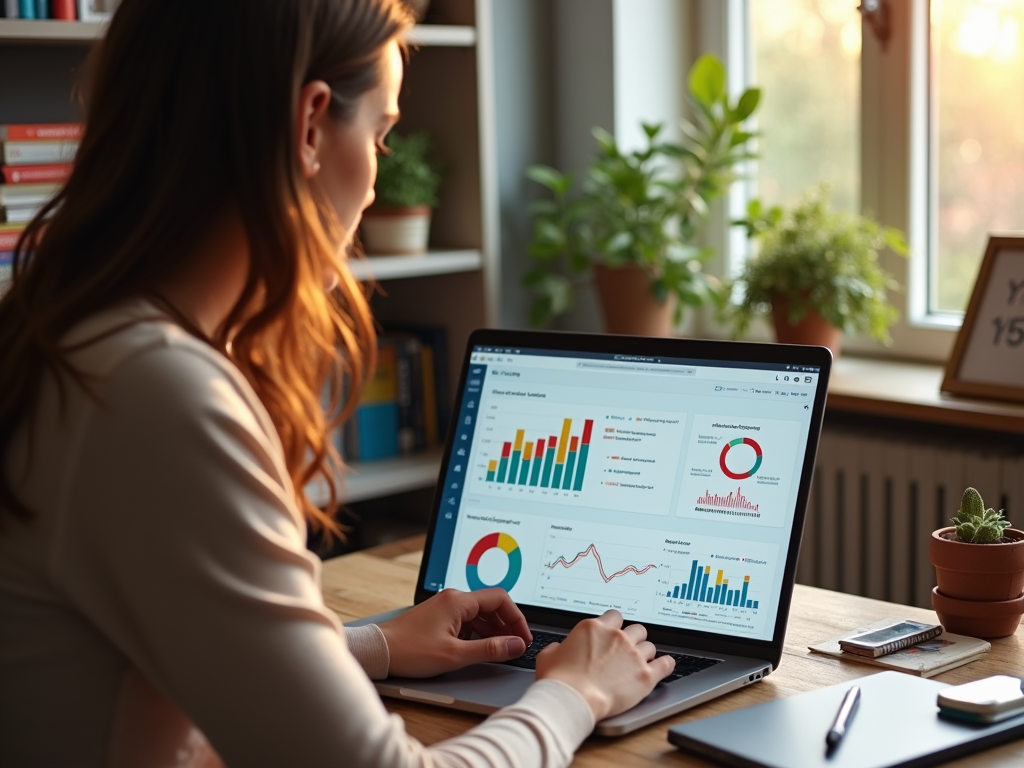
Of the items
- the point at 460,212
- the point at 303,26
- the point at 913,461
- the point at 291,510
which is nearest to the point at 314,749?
the point at 291,510

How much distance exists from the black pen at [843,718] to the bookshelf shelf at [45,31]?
1412 mm

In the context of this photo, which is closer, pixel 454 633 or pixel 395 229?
pixel 454 633

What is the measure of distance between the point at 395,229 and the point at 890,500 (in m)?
1.03

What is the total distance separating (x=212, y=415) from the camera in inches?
31.0

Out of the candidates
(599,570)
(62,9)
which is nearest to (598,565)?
(599,570)

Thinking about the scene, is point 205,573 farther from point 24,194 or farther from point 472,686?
point 24,194

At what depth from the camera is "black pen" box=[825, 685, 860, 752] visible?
94 centimetres

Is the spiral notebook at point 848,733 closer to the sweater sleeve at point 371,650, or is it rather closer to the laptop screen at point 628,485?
the laptop screen at point 628,485

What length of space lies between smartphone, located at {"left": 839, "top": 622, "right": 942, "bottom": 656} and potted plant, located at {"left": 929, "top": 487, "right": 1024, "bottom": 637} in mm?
33

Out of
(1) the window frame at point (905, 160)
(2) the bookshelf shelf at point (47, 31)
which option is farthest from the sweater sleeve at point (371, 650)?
(1) the window frame at point (905, 160)

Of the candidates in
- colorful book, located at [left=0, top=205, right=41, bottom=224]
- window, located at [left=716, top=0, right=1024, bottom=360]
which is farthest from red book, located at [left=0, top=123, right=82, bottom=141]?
window, located at [left=716, top=0, right=1024, bottom=360]

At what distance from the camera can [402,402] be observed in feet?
8.32

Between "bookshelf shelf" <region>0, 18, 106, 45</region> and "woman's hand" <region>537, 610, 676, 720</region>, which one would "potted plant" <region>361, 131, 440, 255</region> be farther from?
"woman's hand" <region>537, 610, 676, 720</region>

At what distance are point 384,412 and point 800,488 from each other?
4.87 feet
